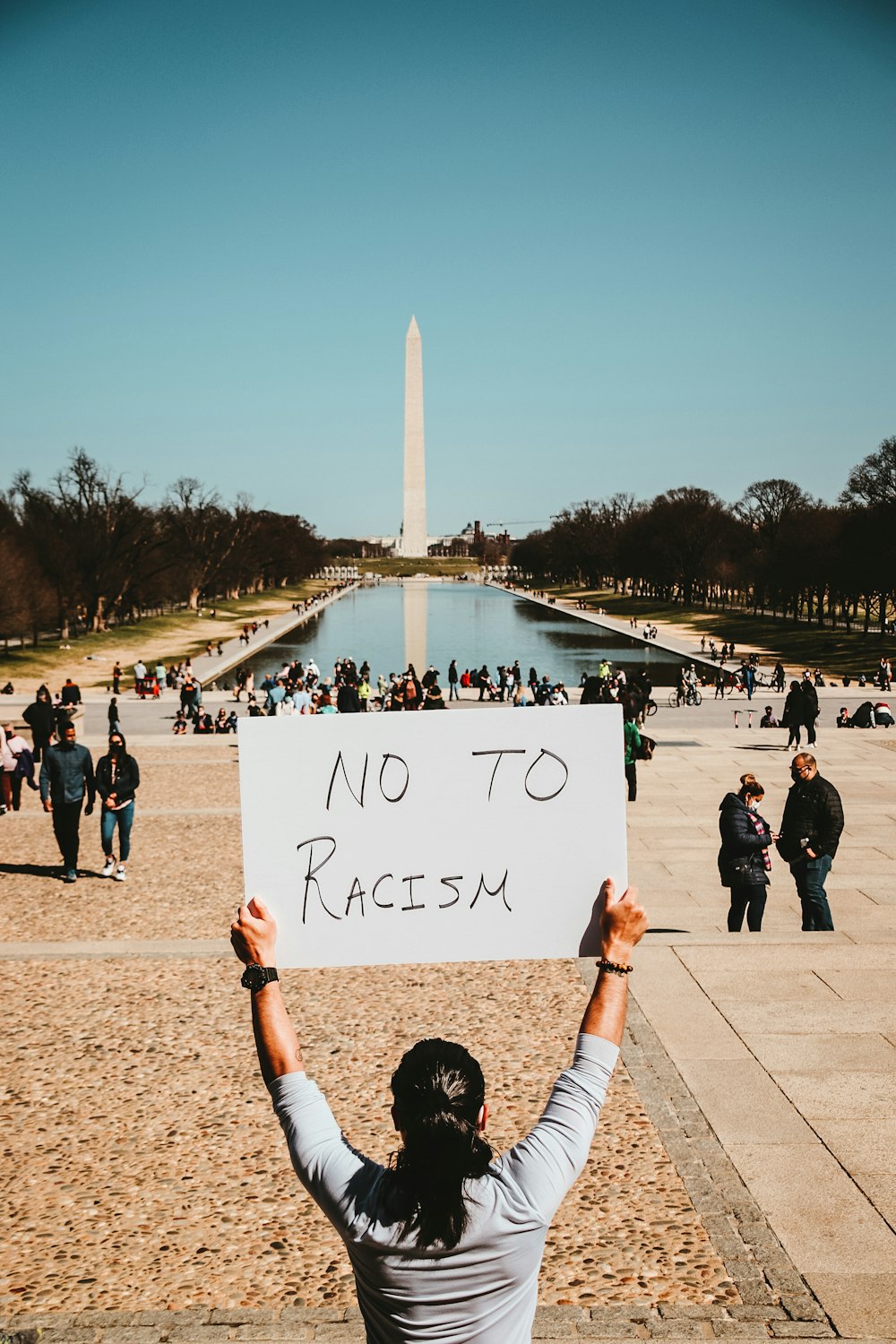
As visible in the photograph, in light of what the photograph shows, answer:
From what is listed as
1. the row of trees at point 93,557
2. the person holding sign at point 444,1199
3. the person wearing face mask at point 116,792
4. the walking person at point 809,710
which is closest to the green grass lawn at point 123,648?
the row of trees at point 93,557

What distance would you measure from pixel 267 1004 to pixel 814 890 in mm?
7315

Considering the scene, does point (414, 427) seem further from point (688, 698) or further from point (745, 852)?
point (745, 852)

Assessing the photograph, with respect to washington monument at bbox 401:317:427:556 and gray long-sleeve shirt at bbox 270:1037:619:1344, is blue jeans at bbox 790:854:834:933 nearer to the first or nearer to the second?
gray long-sleeve shirt at bbox 270:1037:619:1344

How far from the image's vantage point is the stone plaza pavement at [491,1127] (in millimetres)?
4414

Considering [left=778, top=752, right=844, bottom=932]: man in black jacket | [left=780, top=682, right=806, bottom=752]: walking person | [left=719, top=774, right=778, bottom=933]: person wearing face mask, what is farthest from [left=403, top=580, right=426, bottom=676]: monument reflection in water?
[left=778, top=752, right=844, bottom=932]: man in black jacket

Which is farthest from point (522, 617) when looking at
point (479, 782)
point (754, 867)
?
point (479, 782)

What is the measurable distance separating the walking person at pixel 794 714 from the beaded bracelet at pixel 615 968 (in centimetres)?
2127

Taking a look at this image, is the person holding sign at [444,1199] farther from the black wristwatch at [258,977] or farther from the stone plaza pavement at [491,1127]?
the stone plaza pavement at [491,1127]

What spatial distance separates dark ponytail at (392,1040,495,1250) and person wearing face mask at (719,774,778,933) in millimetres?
6909

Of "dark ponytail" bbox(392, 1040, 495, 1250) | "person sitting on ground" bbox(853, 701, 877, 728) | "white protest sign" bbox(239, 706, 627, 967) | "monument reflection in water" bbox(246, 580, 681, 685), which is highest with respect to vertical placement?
"white protest sign" bbox(239, 706, 627, 967)

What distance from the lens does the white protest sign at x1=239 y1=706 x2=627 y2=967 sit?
2.55 m

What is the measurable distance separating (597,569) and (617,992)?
147 metres

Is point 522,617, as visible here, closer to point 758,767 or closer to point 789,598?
point 789,598

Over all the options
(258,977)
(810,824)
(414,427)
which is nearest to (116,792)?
(810,824)
